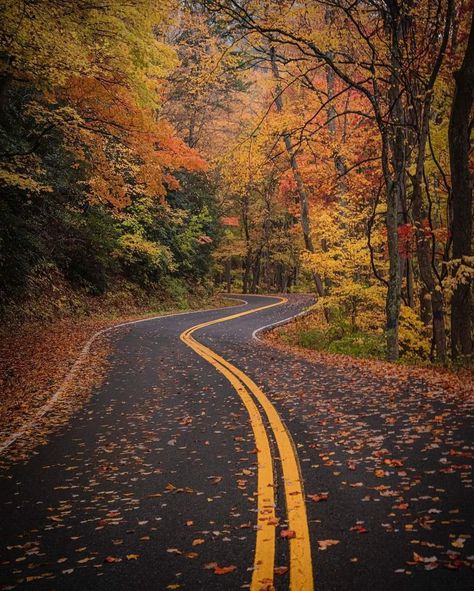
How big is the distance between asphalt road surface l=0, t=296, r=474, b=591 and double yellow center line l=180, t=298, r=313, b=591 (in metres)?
0.02

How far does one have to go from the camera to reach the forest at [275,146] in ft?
37.1

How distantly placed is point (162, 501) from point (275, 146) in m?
11.5

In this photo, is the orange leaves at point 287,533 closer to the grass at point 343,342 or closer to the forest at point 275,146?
the forest at point 275,146

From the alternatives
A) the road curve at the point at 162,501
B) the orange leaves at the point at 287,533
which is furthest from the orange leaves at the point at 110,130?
the orange leaves at the point at 287,533

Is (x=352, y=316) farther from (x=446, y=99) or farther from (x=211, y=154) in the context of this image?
(x=211, y=154)

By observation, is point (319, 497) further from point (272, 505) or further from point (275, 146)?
point (275, 146)

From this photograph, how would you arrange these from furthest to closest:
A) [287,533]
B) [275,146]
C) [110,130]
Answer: [110,130] < [275,146] < [287,533]

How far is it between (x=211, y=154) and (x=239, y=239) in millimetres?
14388

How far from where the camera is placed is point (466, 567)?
3281mm

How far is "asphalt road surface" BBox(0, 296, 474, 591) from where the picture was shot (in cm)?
344

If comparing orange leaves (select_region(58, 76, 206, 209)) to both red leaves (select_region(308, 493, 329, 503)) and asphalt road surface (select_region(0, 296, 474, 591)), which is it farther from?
red leaves (select_region(308, 493, 329, 503))

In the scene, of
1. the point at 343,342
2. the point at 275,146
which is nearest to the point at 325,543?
the point at 275,146

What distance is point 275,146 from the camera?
46.7ft

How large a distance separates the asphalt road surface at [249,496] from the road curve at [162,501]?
0.02 metres
